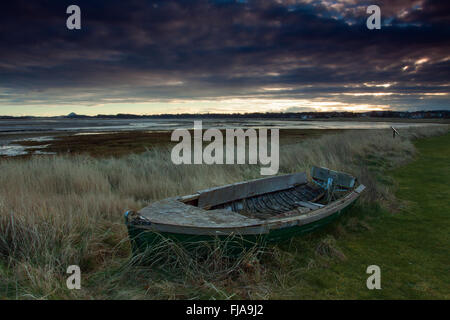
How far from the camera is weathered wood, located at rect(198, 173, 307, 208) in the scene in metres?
6.46

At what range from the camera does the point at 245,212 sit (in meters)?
6.68

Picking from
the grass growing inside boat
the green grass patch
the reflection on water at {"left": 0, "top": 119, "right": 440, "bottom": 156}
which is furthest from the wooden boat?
the reflection on water at {"left": 0, "top": 119, "right": 440, "bottom": 156}

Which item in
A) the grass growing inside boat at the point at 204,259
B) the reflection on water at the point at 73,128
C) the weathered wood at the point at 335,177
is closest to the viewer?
the grass growing inside boat at the point at 204,259

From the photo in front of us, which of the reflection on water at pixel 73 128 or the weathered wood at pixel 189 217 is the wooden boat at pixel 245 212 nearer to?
the weathered wood at pixel 189 217

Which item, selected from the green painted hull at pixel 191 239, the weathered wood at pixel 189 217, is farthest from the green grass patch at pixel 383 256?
the weathered wood at pixel 189 217

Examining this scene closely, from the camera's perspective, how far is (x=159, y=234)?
4305 mm

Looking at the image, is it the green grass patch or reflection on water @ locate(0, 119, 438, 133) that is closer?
the green grass patch

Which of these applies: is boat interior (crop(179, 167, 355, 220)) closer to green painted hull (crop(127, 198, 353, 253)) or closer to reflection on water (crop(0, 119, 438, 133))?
green painted hull (crop(127, 198, 353, 253))

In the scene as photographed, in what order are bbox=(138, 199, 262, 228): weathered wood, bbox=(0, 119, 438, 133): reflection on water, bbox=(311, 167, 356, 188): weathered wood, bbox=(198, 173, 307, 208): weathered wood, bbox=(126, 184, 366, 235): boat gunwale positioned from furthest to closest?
bbox=(0, 119, 438, 133): reflection on water → bbox=(311, 167, 356, 188): weathered wood → bbox=(198, 173, 307, 208): weathered wood → bbox=(138, 199, 262, 228): weathered wood → bbox=(126, 184, 366, 235): boat gunwale

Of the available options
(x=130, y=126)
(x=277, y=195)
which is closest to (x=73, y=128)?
(x=130, y=126)

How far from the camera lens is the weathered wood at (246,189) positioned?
21.2 ft

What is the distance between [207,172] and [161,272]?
259 inches
